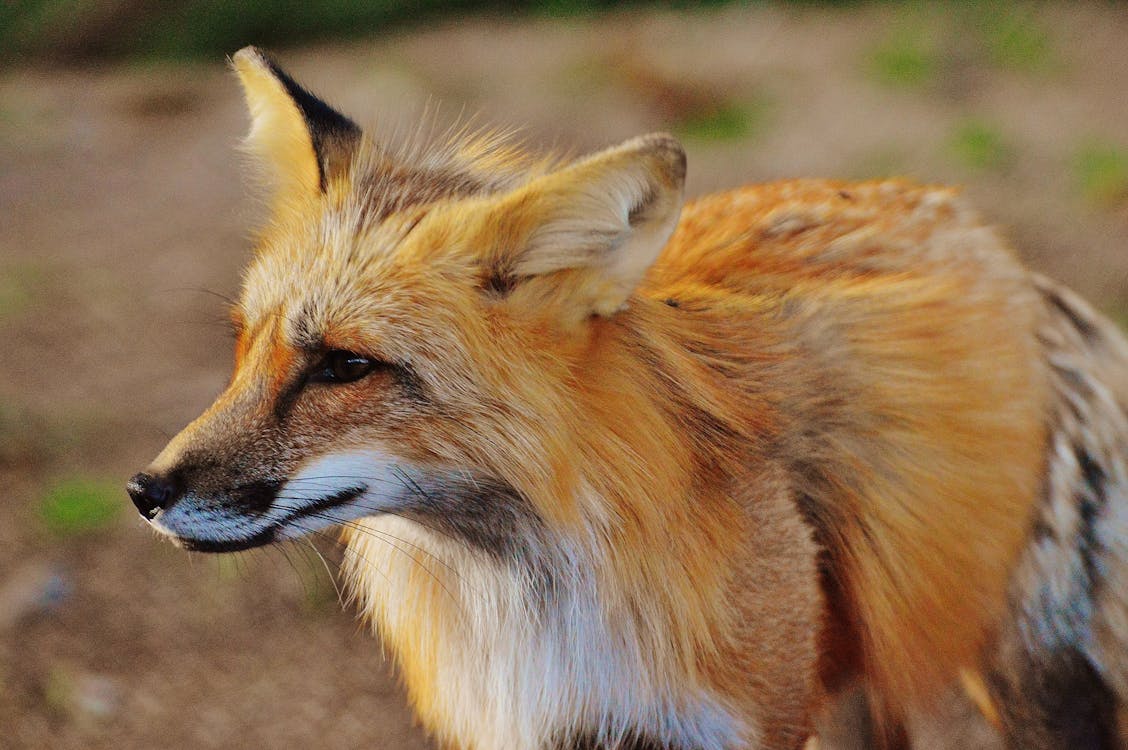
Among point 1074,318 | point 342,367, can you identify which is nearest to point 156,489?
point 342,367

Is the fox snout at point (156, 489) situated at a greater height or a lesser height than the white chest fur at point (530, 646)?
greater

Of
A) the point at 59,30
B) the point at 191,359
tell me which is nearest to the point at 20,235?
the point at 191,359

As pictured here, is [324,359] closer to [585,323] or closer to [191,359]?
[585,323]

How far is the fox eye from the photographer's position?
2461 millimetres

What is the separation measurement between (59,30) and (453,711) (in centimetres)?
836

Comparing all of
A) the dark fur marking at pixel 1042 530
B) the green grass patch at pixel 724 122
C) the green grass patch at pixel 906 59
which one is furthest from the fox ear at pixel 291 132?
the green grass patch at pixel 906 59

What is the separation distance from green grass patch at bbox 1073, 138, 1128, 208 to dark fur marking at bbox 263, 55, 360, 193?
5822mm

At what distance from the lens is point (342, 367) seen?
8.14 ft

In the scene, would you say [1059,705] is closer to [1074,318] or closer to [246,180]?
[1074,318]

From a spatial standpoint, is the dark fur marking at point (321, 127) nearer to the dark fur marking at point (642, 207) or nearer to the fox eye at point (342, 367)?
the fox eye at point (342, 367)

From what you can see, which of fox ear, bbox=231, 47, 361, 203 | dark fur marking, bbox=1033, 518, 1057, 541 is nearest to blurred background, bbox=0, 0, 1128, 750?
fox ear, bbox=231, 47, 361, 203

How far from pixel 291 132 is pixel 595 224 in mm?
986

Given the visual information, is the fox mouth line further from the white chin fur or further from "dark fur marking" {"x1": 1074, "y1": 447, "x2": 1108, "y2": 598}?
"dark fur marking" {"x1": 1074, "y1": 447, "x2": 1108, "y2": 598}

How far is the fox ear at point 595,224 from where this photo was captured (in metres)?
2.27
